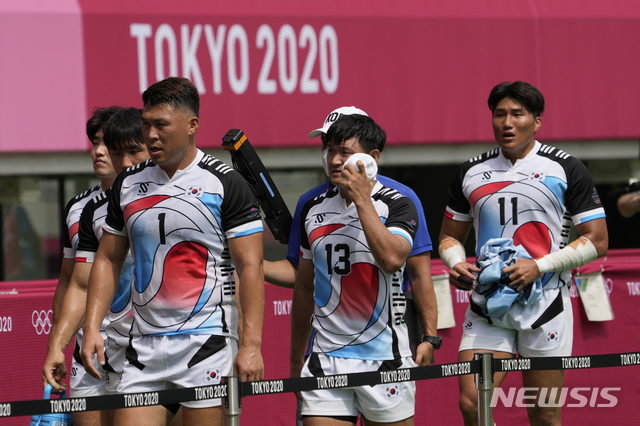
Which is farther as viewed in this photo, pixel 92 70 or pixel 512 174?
pixel 92 70

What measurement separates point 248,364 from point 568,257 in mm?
2183

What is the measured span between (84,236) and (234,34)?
6.31 metres

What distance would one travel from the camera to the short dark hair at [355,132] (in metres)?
4.33

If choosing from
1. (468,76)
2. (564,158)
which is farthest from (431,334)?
(468,76)

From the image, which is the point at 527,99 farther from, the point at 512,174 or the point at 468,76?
the point at 468,76

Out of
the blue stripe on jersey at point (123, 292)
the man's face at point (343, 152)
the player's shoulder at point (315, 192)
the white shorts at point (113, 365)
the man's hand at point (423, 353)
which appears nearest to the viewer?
the man's face at point (343, 152)

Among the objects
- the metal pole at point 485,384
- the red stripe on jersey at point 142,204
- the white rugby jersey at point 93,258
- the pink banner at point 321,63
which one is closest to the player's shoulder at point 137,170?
the red stripe on jersey at point 142,204

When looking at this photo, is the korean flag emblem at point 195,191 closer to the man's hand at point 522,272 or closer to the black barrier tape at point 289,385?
the black barrier tape at point 289,385

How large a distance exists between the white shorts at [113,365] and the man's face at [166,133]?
1201 mm

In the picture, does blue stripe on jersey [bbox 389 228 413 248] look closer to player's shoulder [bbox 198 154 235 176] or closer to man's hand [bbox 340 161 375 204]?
man's hand [bbox 340 161 375 204]

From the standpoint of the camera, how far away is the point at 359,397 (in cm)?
424

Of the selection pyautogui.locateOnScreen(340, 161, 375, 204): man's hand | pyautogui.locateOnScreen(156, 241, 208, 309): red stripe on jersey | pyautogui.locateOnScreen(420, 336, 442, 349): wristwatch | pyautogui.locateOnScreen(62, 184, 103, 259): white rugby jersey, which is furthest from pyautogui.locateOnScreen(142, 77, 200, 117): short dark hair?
pyautogui.locateOnScreen(420, 336, 442, 349): wristwatch

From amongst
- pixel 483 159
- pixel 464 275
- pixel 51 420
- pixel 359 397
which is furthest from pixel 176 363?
pixel 483 159

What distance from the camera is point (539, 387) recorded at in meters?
5.22
